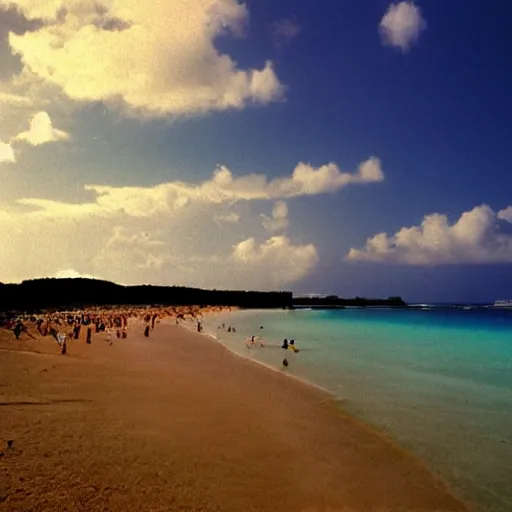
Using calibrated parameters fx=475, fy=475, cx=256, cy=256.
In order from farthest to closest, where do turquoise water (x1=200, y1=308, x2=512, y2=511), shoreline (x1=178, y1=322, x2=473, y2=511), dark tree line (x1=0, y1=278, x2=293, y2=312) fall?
dark tree line (x1=0, y1=278, x2=293, y2=312) → turquoise water (x1=200, y1=308, x2=512, y2=511) → shoreline (x1=178, y1=322, x2=473, y2=511)

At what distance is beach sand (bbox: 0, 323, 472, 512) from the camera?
24.4 feet

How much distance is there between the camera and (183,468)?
340 inches

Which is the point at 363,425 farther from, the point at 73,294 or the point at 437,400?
the point at 73,294

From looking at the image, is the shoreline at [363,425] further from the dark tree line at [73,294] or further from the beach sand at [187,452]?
the dark tree line at [73,294]

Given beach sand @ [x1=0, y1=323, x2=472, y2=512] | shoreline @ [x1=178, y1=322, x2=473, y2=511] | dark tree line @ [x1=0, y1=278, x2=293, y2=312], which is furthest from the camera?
dark tree line @ [x1=0, y1=278, x2=293, y2=312]

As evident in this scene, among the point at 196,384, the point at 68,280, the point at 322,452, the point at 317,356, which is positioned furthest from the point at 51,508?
the point at 68,280

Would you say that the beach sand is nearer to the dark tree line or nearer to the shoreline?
the shoreline

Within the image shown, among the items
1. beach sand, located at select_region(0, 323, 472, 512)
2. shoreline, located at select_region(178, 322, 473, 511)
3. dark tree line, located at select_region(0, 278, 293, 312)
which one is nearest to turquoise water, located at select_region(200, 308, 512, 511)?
shoreline, located at select_region(178, 322, 473, 511)

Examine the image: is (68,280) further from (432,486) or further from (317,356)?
(432,486)

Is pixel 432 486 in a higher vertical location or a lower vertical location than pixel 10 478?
lower

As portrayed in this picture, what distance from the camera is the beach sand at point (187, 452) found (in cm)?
745

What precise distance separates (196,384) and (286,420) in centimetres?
546

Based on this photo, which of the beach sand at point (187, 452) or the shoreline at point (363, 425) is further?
the shoreline at point (363, 425)

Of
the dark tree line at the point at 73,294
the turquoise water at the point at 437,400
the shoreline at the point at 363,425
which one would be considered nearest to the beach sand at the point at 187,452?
the shoreline at the point at 363,425
